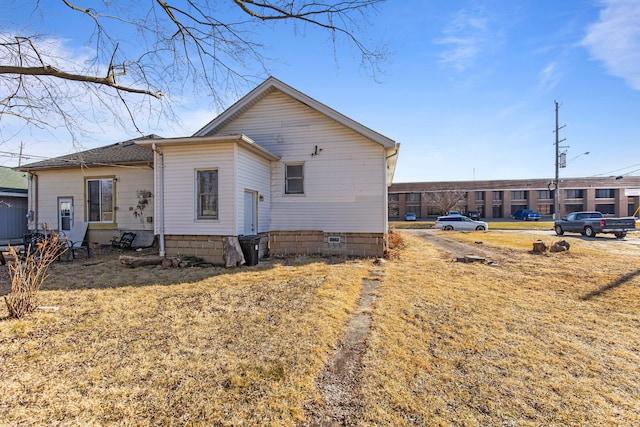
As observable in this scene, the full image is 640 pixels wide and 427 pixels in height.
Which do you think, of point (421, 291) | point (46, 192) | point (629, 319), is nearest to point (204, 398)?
point (421, 291)

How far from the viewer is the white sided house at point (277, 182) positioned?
31.6ft

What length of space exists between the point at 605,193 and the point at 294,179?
2416 inches

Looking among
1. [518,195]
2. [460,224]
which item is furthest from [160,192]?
[518,195]

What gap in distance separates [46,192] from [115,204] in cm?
364

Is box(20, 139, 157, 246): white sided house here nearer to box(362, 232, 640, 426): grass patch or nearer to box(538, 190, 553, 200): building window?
box(362, 232, 640, 426): grass patch

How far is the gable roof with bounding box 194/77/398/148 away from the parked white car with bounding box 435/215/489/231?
19.3m

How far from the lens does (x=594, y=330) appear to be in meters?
4.73

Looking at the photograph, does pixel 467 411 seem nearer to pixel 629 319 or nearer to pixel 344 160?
pixel 629 319

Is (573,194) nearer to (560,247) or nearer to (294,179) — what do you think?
(560,247)

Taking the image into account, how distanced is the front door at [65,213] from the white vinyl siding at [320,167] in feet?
27.6

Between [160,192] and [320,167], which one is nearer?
[160,192]

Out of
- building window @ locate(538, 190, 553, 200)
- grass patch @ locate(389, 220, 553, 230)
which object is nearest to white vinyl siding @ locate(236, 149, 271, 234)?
grass patch @ locate(389, 220, 553, 230)

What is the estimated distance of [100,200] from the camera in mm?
13367

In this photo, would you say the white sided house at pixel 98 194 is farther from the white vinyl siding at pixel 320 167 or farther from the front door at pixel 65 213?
the white vinyl siding at pixel 320 167
